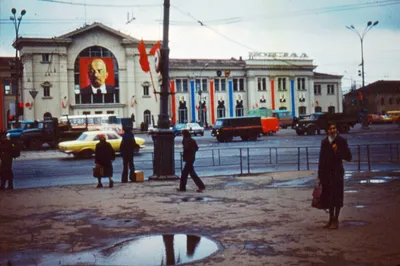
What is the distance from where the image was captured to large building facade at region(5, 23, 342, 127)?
67.8 metres

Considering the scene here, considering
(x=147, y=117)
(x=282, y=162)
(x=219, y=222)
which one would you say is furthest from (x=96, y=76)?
(x=219, y=222)

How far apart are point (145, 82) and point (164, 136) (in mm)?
58434

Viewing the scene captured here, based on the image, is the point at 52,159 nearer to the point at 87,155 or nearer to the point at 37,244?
the point at 87,155

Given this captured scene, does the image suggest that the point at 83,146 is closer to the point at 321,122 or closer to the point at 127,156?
the point at 127,156

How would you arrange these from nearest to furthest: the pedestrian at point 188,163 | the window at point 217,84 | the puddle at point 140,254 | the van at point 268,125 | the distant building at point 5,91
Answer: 1. the puddle at point 140,254
2. the pedestrian at point 188,163
3. the van at point 268,125
4. the distant building at point 5,91
5. the window at point 217,84

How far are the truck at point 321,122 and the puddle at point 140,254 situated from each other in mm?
39202

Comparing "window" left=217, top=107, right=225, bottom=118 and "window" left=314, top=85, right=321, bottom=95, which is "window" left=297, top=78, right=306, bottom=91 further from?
"window" left=217, top=107, right=225, bottom=118

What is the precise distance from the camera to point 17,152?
15.9 m

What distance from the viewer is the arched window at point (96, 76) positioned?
2685 inches

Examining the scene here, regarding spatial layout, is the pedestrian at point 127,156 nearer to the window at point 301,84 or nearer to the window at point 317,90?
the window at point 301,84

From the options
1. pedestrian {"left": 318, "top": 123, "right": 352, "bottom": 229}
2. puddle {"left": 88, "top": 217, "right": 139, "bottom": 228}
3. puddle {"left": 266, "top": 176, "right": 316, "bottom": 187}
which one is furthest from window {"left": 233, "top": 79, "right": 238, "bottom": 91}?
pedestrian {"left": 318, "top": 123, "right": 352, "bottom": 229}

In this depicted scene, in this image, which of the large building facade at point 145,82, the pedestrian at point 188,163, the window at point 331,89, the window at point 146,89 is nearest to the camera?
the pedestrian at point 188,163

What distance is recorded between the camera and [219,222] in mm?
9195

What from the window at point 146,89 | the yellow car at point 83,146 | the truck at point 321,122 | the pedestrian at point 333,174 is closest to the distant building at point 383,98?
the window at point 146,89
